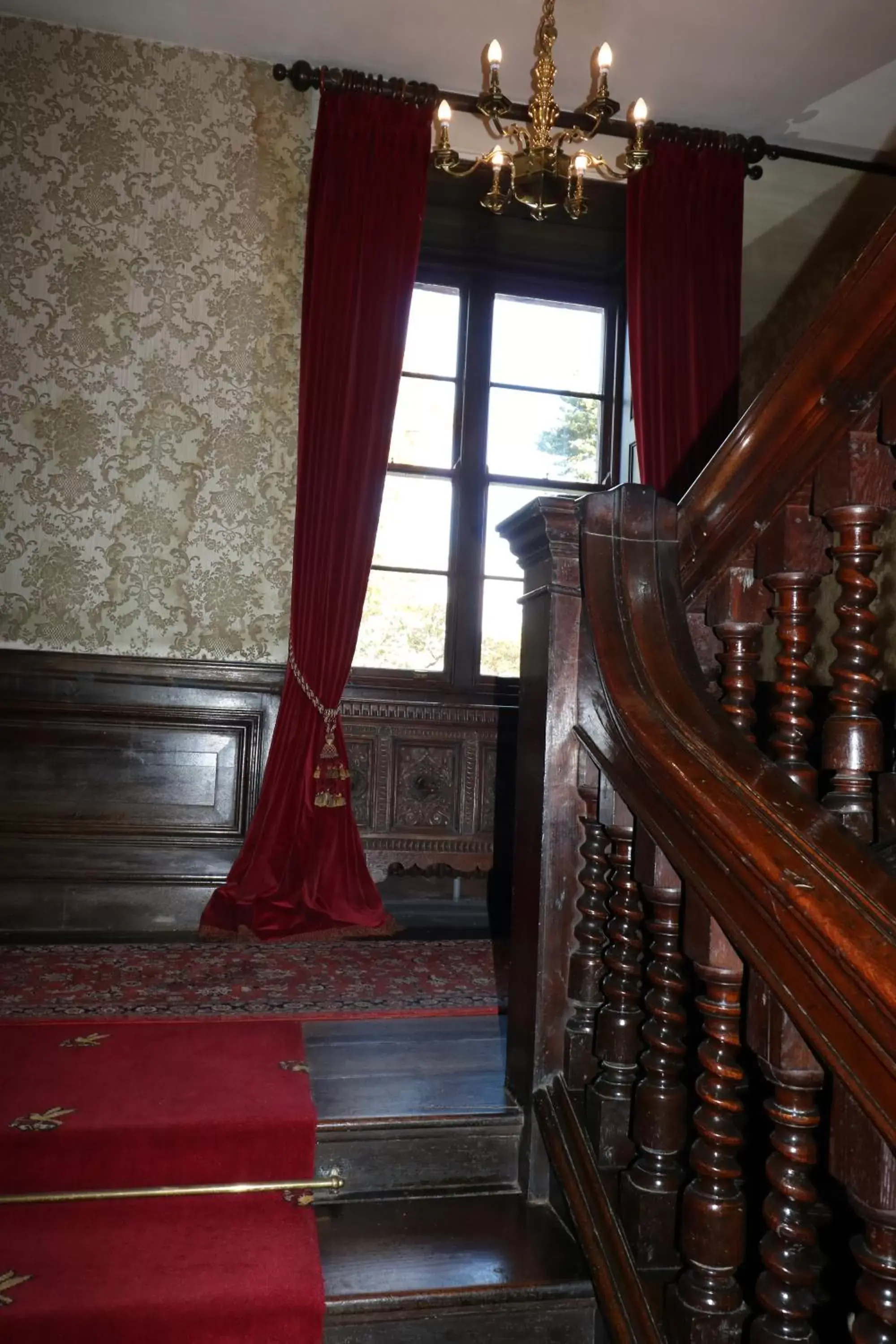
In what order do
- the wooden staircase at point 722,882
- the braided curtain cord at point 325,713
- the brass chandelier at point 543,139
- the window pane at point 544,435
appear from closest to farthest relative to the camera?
the wooden staircase at point 722,882 → the brass chandelier at point 543,139 → the braided curtain cord at point 325,713 → the window pane at point 544,435

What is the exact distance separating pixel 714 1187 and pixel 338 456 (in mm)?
3117

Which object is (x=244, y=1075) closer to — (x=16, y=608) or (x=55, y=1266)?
(x=55, y=1266)

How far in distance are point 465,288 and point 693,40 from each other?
1253 mm

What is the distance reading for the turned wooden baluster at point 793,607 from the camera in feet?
3.93

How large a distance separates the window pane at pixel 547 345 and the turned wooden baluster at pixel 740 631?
10.8ft

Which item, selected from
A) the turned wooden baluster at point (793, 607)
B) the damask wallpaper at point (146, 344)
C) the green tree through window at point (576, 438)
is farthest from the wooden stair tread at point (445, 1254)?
the green tree through window at point (576, 438)

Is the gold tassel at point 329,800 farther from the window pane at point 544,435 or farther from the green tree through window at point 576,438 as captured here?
the green tree through window at point 576,438

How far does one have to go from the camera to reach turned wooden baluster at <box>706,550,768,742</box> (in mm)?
1298

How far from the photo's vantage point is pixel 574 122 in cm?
414

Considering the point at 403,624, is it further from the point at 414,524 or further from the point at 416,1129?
the point at 416,1129

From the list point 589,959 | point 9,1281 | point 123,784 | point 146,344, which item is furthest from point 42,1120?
point 146,344

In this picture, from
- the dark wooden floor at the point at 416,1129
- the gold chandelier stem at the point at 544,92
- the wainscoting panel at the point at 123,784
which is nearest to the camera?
the dark wooden floor at the point at 416,1129

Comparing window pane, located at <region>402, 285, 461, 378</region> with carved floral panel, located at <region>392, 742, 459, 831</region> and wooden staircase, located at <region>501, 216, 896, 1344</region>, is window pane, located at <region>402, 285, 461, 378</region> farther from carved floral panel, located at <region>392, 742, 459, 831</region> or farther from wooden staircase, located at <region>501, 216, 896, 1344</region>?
wooden staircase, located at <region>501, 216, 896, 1344</region>

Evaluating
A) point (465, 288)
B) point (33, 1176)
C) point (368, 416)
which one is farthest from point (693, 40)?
point (33, 1176)
